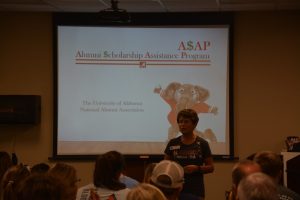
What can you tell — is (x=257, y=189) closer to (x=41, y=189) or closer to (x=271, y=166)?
(x=271, y=166)

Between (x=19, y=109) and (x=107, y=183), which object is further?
(x=19, y=109)

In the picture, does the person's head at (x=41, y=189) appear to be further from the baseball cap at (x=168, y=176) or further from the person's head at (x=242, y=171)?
the person's head at (x=242, y=171)

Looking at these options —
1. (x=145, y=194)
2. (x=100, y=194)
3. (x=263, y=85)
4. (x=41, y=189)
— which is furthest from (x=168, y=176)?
(x=263, y=85)

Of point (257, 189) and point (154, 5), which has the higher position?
point (154, 5)

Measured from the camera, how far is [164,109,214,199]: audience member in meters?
4.17

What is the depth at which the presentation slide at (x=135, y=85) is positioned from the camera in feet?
21.0

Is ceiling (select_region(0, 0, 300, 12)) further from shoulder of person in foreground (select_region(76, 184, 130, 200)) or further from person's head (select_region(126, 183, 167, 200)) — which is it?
person's head (select_region(126, 183, 167, 200))

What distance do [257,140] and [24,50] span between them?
3.37 meters

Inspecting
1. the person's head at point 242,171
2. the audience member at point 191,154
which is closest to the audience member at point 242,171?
the person's head at point 242,171

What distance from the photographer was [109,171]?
3322 millimetres

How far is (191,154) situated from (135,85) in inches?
96.0

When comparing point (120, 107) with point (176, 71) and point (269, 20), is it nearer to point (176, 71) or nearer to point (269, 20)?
point (176, 71)

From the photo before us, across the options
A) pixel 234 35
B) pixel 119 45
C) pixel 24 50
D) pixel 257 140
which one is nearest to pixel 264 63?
pixel 234 35

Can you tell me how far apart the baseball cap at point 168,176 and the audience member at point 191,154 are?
1.47m
